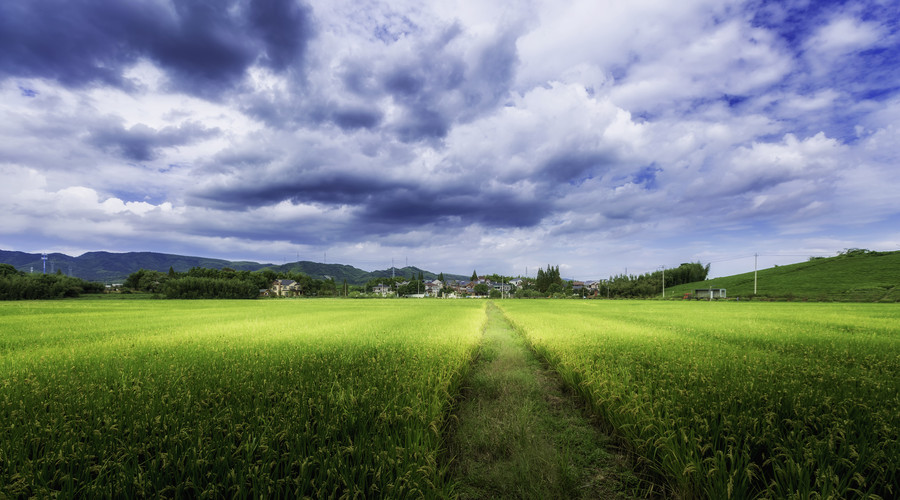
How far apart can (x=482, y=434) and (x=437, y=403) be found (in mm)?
1113

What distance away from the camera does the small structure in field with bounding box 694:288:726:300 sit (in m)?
80.6

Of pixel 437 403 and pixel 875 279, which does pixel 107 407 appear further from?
pixel 875 279

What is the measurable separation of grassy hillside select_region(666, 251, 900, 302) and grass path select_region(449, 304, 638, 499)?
266 feet

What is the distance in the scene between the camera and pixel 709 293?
82.8 meters

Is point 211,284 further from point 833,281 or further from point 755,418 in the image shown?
point 833,281

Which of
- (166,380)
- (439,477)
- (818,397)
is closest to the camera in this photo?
(439,477)

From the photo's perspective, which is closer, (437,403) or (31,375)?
(437,403)

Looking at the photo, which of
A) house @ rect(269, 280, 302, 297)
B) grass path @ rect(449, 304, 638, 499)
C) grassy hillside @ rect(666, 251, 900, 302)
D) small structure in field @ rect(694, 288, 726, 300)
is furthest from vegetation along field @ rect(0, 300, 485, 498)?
house @ rect(269, 280, 302, 297)

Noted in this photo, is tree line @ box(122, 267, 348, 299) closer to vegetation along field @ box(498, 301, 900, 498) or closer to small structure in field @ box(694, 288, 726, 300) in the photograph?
vegetation along field @ box(498, 301, 900, 498)

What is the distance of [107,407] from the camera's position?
4129 millimetres

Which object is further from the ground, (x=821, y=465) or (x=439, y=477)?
(x=821, y=465)

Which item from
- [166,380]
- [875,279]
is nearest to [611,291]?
[875,279]

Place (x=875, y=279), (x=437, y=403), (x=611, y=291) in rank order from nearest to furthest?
(x=437, y=403), (x=875, y=279), (x=611, y=291)

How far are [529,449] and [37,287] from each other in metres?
114
